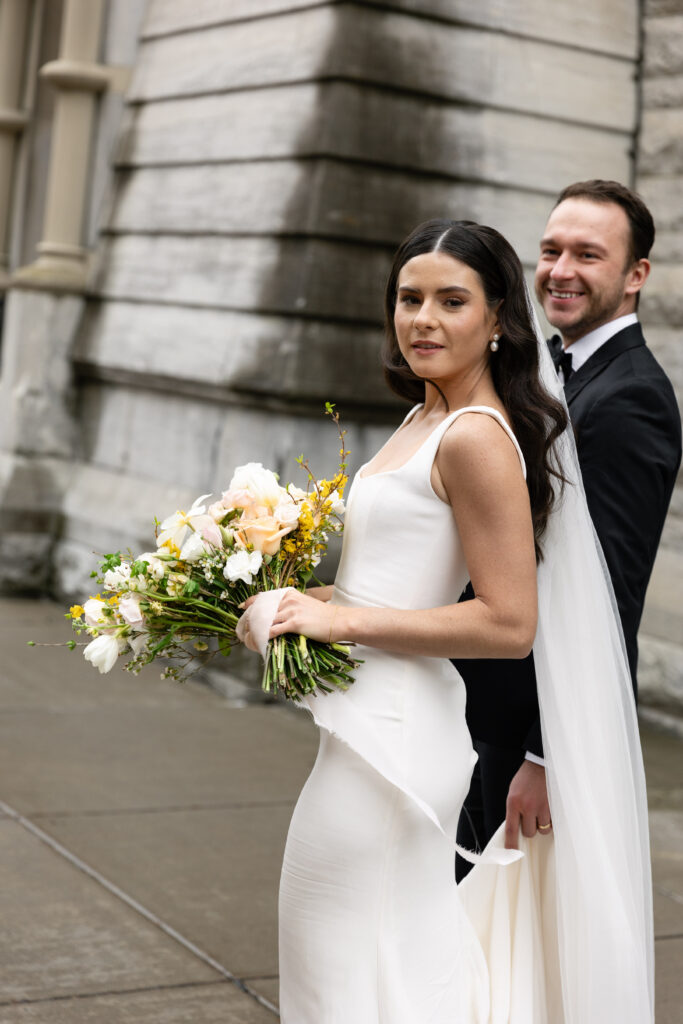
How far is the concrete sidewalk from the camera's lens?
3.58m

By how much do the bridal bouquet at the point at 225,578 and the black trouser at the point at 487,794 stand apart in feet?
2.34

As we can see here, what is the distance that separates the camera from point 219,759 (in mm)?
5719

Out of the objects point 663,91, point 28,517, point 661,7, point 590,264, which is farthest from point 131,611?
point 28,517

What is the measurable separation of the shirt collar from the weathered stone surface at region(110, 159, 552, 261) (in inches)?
136

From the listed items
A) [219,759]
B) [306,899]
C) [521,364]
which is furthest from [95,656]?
[219,759]

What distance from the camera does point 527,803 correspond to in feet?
9.34

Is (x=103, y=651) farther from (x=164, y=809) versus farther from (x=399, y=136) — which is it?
(x=399, y=136)

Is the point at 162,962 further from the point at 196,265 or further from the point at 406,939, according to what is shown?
the point at 196,265

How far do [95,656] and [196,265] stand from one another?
203 inches

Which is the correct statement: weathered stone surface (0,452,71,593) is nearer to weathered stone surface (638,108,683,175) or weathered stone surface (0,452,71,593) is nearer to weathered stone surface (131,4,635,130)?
weathered stone surface (131,4,635,130)

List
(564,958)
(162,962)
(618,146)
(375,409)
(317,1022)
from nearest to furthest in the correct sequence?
(317,1022) < (564,958) < (162,962) < (375,409) < (618,146)

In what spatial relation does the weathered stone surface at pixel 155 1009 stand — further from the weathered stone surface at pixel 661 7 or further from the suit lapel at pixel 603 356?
the weathered stone surface at pixel 661 7

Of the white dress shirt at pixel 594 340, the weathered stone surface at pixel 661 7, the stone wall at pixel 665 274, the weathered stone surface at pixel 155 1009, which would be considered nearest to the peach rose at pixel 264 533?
the white dress shirt at pixel 594 340

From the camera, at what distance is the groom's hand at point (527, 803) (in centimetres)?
284
